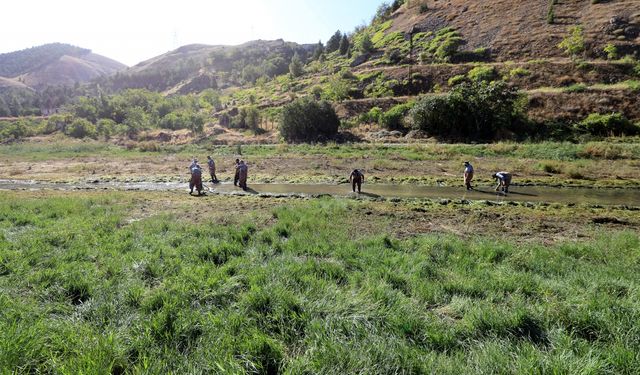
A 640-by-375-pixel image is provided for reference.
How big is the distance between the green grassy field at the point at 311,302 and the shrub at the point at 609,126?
32.0m

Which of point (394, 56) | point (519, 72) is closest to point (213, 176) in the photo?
point (519, 72)

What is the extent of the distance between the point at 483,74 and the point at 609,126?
2098cm

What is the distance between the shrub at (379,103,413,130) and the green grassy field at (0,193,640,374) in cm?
3551

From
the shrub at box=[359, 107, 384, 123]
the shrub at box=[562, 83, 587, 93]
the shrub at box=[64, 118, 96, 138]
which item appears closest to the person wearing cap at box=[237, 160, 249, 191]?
the shrub at box=[359, 107, 384, 123]

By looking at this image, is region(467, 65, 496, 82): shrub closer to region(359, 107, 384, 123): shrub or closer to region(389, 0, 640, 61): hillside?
region(389, 0, 640, 61): hillside

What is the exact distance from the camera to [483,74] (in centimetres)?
5009

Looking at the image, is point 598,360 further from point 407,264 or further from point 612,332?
point 407,264

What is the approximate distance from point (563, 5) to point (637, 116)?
46141 mm

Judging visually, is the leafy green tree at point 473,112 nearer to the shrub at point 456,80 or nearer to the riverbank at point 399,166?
the riverbank at point 399,166

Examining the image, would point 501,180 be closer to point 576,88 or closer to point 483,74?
point 576,88

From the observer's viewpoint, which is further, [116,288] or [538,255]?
[538,255]

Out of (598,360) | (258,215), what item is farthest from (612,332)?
(258,215)

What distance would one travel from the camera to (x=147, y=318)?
4.57 meters

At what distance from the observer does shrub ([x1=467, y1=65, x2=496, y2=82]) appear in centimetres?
4972
